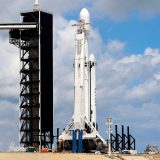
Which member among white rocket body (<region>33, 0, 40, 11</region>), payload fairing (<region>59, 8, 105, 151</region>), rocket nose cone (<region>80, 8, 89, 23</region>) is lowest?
payload fairing (<region>59, 8, 105, 151</region>)

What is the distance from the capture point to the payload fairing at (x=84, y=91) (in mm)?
144000

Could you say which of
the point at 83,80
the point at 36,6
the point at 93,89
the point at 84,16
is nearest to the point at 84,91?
the point at 83,80

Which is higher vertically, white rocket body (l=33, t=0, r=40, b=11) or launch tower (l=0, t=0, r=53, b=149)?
white rocket body (l=33, t=0, r=40, b=11)

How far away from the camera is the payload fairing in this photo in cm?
14400

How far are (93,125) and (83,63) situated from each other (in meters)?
16.7

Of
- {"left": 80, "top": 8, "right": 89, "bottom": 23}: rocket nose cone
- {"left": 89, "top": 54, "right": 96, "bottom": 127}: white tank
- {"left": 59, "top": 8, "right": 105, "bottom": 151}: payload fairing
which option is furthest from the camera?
{"left": 89, "top": 54, "right": 96, "bottom": 127}: white tank

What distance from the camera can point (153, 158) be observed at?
128 meters

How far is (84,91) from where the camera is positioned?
476ft

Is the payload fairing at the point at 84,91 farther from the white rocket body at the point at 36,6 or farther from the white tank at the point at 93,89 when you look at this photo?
the white rocket body at the point at 36,6

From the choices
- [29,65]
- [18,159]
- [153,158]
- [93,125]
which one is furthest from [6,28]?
[18,159]

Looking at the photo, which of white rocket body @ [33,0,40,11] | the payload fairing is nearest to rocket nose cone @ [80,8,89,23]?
the payload fairing

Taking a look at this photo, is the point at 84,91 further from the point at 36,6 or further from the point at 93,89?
the point at 36,6

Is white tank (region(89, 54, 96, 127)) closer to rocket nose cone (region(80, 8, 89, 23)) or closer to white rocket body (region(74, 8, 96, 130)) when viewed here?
white rocket body (region(74, 8, 96, 130))

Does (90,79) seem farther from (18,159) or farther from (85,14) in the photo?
(18,159)
